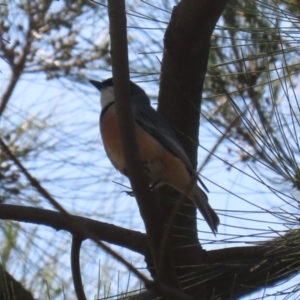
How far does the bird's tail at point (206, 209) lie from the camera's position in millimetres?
2566

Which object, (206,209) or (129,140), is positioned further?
(206,209)

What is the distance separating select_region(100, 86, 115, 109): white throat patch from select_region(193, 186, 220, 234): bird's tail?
817mm

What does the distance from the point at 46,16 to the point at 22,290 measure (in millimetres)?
1510

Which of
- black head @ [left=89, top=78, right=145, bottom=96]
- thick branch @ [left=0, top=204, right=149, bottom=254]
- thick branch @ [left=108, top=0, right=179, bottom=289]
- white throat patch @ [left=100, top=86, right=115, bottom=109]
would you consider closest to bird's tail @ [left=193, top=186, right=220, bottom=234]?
thick branch @ [left=0, top=204, right=149, bottom=254]

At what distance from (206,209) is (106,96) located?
103cm

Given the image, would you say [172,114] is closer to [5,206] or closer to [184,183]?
[184,183]

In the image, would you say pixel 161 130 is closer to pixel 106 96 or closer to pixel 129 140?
pixel 106 96

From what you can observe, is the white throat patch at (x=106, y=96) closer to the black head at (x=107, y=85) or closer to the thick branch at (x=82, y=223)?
the black head at (x=107, y=85)

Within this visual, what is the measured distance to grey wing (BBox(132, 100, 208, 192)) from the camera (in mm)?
2682

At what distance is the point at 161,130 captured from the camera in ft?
9.12

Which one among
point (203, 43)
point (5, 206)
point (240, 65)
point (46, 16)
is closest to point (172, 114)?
point (203, 43)

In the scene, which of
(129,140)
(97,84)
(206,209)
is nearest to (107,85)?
(97,84)

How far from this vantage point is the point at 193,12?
2.38 metres

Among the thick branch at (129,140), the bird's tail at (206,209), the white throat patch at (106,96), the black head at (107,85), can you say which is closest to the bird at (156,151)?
the bird's tail at (206,209)
